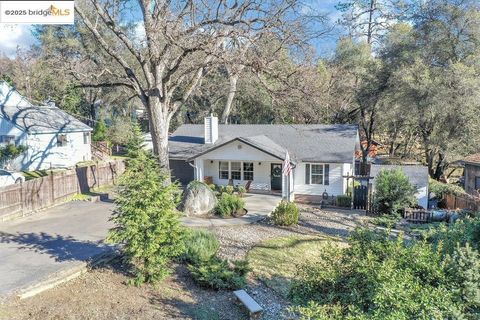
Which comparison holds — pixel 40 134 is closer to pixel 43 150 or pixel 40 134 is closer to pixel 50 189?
pixel 43 150

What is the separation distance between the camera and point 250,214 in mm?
16812

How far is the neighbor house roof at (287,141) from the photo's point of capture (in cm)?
2106

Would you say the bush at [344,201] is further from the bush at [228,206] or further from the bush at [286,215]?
the bush at [228,206]

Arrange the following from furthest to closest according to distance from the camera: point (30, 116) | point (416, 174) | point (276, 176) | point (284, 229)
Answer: point (30, 116) < point (276, 176) < point (416, 174) < point (284, 229)

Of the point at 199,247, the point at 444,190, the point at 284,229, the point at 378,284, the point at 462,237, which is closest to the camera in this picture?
the point at 378,284

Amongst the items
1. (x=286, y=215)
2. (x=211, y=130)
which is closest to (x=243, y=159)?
(x=211, y=130)

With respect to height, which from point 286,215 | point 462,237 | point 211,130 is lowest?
point 286,215

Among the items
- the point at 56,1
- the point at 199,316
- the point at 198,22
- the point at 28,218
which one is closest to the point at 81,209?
the point at 28,218

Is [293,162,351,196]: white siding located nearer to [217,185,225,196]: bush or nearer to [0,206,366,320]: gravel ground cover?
[217,185,225,196]: bush

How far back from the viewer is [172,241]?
8.40 m

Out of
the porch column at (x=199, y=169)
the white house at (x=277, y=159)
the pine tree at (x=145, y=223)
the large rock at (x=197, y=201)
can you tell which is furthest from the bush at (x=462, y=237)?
the porch column at (x=199, y=169)

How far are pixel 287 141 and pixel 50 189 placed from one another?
45.6ft

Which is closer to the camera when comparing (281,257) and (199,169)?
(281,257)

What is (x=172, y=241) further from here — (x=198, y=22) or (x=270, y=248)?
(x=198, y=22)
